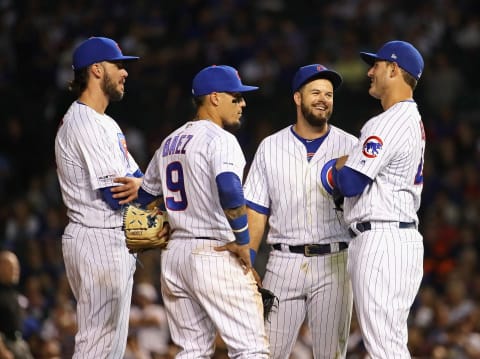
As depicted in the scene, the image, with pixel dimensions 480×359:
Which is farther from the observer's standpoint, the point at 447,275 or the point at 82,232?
the point at 447,275

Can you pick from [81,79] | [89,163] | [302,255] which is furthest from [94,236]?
[302,255]

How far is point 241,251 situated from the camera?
5.88 m

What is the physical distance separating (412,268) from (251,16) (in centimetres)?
1000

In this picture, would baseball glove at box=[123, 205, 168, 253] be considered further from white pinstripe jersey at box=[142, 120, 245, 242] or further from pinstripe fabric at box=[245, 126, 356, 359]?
pinstripe fabric at box=[245, 126, 356, 359]

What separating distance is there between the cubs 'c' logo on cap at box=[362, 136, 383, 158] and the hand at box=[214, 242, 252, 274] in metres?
0.88

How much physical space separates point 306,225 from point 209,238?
74 centimetres

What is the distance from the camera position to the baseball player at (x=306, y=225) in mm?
6340

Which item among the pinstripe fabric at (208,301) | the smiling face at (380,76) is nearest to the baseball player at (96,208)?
→ the pinstripe fabric at (208,301)

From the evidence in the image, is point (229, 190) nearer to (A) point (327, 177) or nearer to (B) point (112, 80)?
(A) point (327, 177)

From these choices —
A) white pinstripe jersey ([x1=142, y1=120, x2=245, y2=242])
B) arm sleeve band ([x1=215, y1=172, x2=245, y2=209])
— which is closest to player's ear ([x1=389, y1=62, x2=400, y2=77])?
white pinstripe jersey ([x1=142, y1=120, x2=245, y2=242])

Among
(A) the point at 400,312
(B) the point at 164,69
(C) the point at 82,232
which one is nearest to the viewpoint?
(A) the point at 400,312

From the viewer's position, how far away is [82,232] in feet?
20.8

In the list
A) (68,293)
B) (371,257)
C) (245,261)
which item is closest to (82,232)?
(245,261)

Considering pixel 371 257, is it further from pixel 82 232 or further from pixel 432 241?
pixel 432 241
